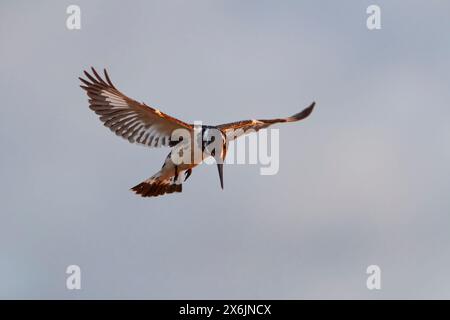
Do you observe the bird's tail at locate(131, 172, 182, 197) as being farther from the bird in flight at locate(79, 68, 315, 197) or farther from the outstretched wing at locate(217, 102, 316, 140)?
the outstretched wing at locate(217, 102, 316, 140)

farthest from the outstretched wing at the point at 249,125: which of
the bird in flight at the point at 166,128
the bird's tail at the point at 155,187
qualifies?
the bird's tail at the point at 155,187

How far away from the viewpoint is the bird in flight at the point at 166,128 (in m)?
18.5

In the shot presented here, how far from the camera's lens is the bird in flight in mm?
18516

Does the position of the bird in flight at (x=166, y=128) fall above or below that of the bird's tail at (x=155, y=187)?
above

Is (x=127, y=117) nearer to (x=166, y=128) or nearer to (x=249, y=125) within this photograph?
(x=166, y=128)

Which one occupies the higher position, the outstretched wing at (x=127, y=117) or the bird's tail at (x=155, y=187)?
the outstretched wing at (x=127, y=117)

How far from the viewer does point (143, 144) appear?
19016 mm

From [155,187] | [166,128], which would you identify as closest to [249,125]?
[166,128]

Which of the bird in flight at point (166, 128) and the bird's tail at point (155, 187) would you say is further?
the bird's tail at point (155, 187)

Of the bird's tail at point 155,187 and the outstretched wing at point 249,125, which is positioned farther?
the bird's tail at point 155,187

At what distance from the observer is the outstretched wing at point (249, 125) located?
18.8 metres

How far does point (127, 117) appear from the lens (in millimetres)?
18875

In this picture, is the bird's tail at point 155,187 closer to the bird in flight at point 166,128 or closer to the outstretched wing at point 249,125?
the bird in flight at point 166,128
